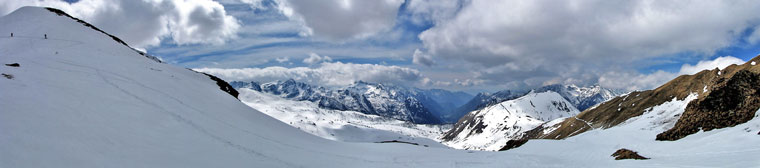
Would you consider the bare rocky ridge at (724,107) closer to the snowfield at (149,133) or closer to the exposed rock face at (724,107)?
the exposed rock face at (724,107)

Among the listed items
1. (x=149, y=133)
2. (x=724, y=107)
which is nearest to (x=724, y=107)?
(x=724, y=107)

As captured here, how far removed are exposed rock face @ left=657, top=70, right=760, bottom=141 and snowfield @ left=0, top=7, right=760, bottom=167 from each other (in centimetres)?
408

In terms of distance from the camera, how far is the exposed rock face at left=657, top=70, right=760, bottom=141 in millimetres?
37938

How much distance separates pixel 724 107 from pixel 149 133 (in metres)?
61.2

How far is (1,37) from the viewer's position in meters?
46.8

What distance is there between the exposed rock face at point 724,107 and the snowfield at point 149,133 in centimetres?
408

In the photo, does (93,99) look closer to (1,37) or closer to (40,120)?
(40,120)

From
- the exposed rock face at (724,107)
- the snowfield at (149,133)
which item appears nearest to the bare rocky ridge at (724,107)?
the exposed rock face at (724,107)

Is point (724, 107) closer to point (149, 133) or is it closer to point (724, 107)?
point (724, 107)

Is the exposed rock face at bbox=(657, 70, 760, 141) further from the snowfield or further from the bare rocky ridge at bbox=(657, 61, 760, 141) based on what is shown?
the snowfield

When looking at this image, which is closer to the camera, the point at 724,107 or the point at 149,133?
the point at 149,133

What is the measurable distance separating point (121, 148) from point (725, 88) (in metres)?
67.0

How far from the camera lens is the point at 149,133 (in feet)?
60.7

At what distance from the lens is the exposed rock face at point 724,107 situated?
37938 millimetres
